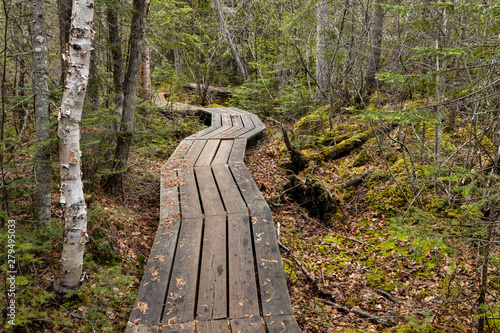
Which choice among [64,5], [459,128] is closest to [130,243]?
[64,5]

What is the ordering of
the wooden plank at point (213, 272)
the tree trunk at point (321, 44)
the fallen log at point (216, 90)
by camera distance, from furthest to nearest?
the fallen log at point (216, 90) < the tree trunk at point (321, 44) < the wooden plank at point (213, 272)

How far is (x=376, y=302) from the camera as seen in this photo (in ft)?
14.1

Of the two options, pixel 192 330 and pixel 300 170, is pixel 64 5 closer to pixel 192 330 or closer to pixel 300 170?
pixel 192 330

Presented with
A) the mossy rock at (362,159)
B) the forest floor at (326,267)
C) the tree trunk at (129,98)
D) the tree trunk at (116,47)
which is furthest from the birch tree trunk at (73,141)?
the mossy rock at (362,159)

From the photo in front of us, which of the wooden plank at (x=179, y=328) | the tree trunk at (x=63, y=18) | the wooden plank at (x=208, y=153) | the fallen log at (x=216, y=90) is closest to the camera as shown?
the wooden plank at (x=179, y=328)

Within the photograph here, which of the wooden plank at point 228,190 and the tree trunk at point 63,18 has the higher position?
the tree trunk at point 63,18

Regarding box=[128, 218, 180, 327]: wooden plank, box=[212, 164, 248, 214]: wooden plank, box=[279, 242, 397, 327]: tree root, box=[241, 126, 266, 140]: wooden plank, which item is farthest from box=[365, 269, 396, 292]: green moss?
box=[241, 126, 266, 140]: wooden plank

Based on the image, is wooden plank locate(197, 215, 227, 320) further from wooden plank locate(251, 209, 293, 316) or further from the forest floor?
the forest floor

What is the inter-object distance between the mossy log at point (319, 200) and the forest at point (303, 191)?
0.10ft

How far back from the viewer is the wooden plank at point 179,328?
3.08m

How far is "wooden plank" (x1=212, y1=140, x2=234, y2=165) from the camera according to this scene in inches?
314

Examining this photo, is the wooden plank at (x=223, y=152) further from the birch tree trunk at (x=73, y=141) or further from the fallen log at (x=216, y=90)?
the fallen log at (x=216, y=90)

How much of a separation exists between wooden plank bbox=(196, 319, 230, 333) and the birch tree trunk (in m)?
1.59

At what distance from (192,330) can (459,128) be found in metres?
7.22
